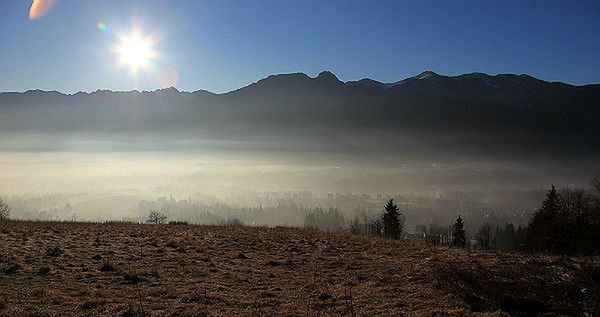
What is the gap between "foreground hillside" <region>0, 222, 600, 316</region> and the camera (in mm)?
11234

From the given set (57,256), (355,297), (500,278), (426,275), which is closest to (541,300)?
(500,278)

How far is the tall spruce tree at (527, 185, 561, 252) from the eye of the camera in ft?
149

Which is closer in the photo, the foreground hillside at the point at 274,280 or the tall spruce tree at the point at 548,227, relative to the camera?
the foreground hillside at the point at 274,280

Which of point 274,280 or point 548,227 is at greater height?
point 274,280

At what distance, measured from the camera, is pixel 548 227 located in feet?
152

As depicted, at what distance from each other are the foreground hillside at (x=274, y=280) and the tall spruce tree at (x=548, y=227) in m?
31.6

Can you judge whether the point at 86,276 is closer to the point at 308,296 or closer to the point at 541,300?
the point at 308,296

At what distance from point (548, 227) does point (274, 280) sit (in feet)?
143

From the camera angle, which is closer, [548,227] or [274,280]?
[274,280]

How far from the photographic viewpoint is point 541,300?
1087 cm

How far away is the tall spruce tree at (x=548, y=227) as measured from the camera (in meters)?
45.3

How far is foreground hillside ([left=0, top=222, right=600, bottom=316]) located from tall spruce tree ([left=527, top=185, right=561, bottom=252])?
3159 centimetres

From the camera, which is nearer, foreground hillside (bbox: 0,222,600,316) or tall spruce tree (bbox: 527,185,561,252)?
foreground hillside (bbox: 0,222,600,316)

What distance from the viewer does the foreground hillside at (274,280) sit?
36.9 feet
